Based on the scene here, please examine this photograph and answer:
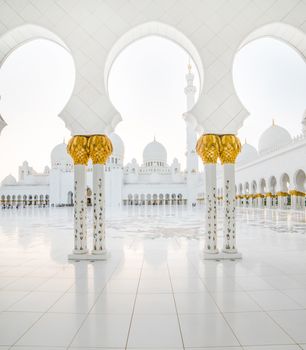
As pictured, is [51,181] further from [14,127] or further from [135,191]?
[14,127]

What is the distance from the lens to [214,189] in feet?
12.8

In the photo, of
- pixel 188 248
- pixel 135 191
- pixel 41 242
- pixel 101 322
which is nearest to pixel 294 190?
pixel 188 248

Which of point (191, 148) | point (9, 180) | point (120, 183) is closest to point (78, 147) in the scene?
point (191, 148)

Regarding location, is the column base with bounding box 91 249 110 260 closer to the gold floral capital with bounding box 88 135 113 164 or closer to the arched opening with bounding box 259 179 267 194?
the gold floral capital with bounding box 88 135 113 164

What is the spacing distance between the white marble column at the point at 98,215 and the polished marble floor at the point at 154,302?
219mm

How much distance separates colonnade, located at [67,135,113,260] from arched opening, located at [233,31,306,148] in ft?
6.03

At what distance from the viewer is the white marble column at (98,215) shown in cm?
388

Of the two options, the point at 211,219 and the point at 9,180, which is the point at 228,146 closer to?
the point at 211,219

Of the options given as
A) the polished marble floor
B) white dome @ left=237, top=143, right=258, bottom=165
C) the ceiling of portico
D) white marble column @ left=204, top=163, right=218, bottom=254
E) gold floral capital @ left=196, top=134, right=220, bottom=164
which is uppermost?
white dome @ left=237, top=143, right=258, bottom=165

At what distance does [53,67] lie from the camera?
208 inches

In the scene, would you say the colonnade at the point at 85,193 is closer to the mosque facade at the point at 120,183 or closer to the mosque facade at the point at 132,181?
the mosque facade at the point at 132,181

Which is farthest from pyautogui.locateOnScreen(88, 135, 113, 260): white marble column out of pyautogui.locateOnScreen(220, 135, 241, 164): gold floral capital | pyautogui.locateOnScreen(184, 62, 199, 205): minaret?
Answer: pyautogui.locateOnScreen(184, 62, 199, 205): minaret

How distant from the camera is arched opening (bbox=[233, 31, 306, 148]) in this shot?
13.1 feet

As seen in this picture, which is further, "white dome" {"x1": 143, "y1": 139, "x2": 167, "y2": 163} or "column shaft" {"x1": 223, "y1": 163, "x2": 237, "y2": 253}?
"white dome" {"x1": 143, "y1": 139, "x2": 167, "y2": 163}
